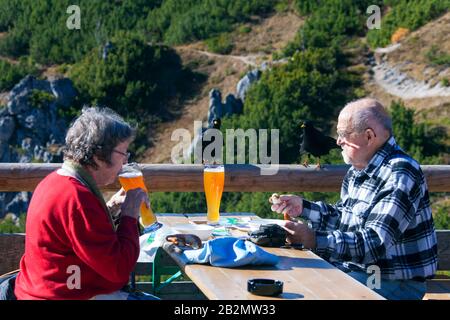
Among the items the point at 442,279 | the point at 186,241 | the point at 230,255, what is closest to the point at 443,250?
the point at 442,279

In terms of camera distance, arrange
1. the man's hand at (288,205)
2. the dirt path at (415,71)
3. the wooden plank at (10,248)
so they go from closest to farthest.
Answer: the man's hand at (288,205)
the wooden plank at (10,248)
the dirt path at (415,71)

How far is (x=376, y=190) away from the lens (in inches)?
138

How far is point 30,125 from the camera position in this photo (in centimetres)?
2591

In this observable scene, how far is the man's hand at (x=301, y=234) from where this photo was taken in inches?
134

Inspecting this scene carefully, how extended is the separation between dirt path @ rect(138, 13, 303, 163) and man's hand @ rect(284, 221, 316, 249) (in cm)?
2266

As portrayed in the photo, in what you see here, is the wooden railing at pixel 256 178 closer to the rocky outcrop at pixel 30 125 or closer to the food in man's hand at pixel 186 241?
the food in man's hand at pixel 186 241

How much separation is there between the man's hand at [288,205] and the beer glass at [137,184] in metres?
0.50

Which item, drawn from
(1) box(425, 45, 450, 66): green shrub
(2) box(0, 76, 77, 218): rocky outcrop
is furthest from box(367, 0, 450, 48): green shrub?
(2) box(0, 76, 77, 218): rocky outcrop

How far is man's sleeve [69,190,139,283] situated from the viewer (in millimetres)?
2830

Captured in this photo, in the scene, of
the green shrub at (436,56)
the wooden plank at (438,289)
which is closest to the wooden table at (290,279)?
the wooden plank at (438,289)

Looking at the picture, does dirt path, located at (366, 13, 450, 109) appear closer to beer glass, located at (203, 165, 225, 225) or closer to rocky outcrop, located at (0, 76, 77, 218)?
rocky outcrop, located at (0, 76, 77, 218)

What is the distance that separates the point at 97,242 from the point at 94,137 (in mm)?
405
